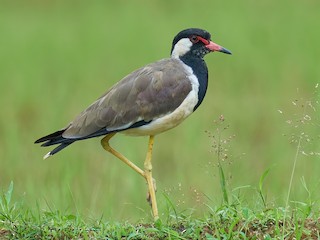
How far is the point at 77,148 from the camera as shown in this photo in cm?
917

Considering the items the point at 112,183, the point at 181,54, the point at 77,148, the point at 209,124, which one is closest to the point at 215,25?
the point at 209,124

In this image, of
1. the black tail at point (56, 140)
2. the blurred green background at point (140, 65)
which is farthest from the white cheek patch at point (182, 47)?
the black tail at point (56, 140)

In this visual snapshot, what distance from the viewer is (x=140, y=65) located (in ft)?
37.9

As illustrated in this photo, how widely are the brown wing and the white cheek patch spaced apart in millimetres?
151

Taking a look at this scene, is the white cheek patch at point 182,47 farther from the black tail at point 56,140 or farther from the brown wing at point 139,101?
the black tail at point 56,140

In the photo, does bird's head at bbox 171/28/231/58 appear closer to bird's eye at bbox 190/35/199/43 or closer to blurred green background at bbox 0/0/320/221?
bird's eye at bbox 190/35/199/43

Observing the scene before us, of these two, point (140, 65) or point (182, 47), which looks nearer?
point (182, 47)

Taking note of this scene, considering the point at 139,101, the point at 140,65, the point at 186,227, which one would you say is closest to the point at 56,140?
the point at 139,101

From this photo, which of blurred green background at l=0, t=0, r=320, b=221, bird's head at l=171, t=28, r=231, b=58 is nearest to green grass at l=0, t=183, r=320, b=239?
blurred green background at l=0, t=0, r=320, b=221

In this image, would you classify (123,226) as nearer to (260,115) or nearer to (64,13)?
(260,115)

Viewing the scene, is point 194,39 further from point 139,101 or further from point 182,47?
point 139,101

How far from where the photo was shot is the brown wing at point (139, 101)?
5789 mm

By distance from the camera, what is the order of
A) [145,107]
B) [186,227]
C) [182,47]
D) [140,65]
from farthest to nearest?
[140,65] → [182,47] → [145,107] → [186,227]

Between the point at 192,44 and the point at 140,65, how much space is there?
5560 mm
